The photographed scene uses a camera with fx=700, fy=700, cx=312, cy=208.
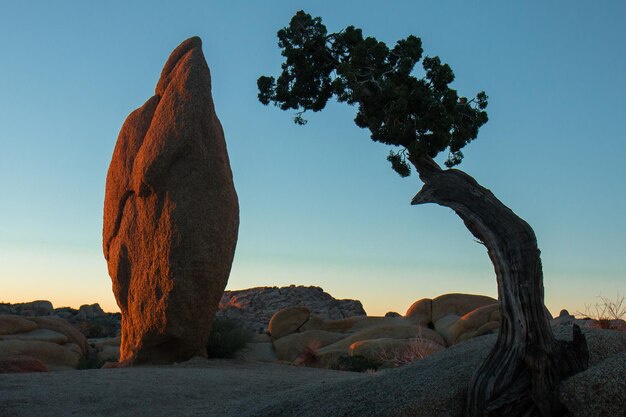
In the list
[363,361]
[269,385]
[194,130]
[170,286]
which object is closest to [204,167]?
[194,130]

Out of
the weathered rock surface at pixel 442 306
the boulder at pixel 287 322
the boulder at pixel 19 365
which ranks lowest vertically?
the boulder at pixel 19 365

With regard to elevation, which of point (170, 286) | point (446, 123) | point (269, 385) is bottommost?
point (269, 385)

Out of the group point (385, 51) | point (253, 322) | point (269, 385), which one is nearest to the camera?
point (385, 51)

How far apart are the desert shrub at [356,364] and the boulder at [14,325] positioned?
38.1ft

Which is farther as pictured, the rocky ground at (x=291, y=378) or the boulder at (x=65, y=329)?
the boulder at (x=65, y=329)

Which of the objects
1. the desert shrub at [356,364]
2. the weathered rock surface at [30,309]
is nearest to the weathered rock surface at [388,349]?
the desert shrub at [356,364]

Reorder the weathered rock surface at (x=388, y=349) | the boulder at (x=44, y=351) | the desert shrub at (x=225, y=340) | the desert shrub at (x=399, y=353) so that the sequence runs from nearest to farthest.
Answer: the desert shrub at (x=225, y=340)
the desert shrub at (x=399, y=353)
the weathered rock surface at (x=388, y=349)
the boulder at (x=44, y=351)

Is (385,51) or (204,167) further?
(204,167)

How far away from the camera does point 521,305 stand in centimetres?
728

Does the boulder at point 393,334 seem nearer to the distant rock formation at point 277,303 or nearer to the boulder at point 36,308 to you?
the distant rock formation at point 277,303

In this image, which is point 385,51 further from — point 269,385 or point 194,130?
point 194,130

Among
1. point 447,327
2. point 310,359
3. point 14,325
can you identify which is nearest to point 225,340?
point 310,359

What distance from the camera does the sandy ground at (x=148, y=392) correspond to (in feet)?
A: 34.0

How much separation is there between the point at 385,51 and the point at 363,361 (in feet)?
36.3
